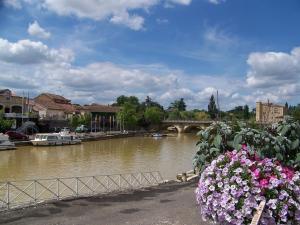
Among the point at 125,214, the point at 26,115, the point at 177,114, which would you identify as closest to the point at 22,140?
the point at 26,115

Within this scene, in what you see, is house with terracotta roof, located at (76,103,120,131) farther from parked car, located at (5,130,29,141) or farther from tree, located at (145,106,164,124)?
parked car, located at (5,130,29,141)

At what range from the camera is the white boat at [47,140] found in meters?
61.9

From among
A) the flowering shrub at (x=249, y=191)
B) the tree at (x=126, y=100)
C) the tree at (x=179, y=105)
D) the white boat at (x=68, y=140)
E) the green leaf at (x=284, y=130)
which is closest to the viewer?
the flowering shrub at (x=249, y=191)

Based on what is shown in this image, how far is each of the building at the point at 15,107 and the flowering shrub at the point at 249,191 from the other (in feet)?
258

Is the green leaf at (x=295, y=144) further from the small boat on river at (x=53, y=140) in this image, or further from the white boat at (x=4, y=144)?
the small boat on river at (x=53, y=140)

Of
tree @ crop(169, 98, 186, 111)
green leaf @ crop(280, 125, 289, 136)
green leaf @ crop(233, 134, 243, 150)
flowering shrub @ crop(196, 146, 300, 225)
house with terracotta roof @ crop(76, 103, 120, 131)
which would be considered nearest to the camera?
flowering shrub @ crop(196, 146, 300, 225)

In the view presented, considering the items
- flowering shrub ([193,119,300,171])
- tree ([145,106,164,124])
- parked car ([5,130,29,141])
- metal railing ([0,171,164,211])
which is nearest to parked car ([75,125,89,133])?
parked car ([5,130,29,141])

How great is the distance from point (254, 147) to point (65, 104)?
116274mm

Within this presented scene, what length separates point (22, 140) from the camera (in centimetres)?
6381

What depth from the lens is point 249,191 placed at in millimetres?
5219

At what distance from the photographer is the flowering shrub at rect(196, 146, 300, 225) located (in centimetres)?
517

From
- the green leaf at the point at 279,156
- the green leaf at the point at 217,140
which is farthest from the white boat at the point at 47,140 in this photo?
the green leaf at the point at 279,156

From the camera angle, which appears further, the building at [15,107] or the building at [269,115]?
the building at [15,107]

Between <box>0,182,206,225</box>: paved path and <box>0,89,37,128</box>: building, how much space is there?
70741mm
